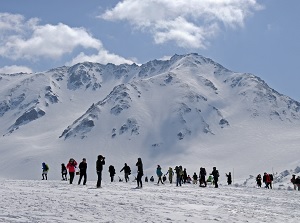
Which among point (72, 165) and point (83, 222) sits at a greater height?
point (72, 165)

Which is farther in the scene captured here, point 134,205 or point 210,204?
point 210,204

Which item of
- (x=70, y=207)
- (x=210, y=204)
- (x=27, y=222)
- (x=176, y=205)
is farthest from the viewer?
(x=210, y=204)

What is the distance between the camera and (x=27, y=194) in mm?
23375

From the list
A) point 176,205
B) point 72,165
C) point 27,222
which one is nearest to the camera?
point 27,222

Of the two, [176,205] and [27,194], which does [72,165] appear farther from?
[176,205]

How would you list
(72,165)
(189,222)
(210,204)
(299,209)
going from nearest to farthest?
(189,222), (210,204), (299,209), (72,165)

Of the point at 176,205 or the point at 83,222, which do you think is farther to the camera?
the point at 176,205

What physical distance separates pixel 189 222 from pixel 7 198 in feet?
26.4

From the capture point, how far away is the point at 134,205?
854 inches

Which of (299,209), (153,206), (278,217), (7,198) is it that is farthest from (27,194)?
(299,209)

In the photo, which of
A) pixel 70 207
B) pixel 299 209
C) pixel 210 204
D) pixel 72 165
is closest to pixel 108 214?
pixel 70 207

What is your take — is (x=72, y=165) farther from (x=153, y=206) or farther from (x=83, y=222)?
(x=83, y=222)

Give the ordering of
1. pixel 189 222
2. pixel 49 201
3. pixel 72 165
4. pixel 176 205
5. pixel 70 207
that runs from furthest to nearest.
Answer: pixel 72 165 < pixel 176 205 < pixel 49 201 < pixel 70 207 < pixel 189 222

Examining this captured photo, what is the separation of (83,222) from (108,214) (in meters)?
2.17
